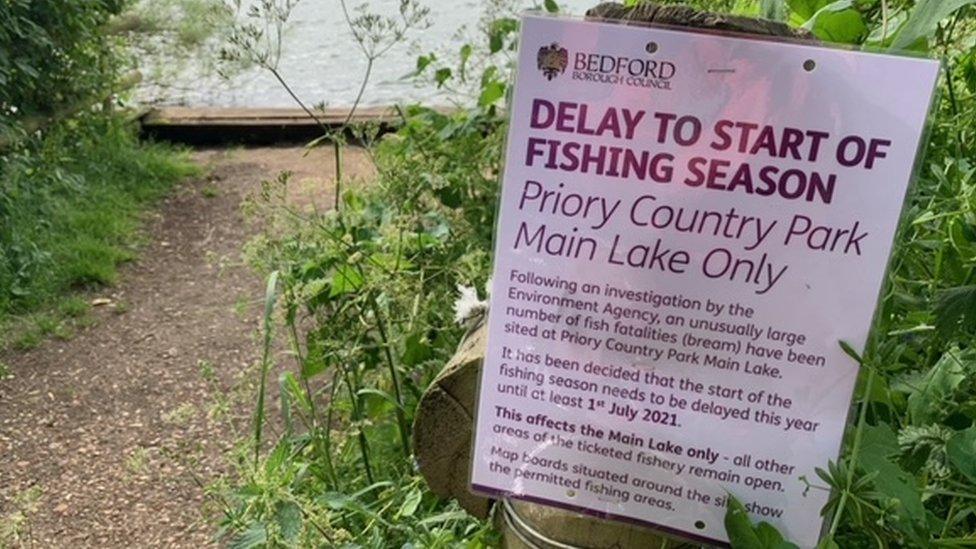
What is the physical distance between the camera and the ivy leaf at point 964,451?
3.49ft

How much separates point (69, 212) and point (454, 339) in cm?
286

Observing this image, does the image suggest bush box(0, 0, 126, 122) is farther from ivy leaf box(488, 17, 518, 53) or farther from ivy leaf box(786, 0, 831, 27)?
ivy leaf box(786, 0, 831, 27)

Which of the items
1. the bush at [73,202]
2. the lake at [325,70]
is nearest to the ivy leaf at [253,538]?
the bush at [73,202]

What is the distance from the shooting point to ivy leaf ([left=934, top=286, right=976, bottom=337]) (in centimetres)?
114

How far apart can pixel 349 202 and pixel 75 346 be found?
1.53m

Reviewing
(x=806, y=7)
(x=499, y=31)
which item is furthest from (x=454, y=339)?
(x=499, y=31)

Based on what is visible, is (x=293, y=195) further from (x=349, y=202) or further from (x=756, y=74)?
(x=756, y=74)

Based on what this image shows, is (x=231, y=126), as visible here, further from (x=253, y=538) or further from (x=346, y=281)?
(x=253, y=538)

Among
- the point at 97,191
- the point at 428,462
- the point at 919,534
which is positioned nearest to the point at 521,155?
the point at 428,462

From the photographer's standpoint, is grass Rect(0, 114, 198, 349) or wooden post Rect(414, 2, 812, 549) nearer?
wooden post Rect(414, 2, 812, 549)

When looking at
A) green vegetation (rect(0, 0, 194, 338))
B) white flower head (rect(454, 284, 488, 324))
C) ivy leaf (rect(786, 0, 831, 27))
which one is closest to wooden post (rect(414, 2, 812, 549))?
white flower head (rect(454, 284, 488, 324))

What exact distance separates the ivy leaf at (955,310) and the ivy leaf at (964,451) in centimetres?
12

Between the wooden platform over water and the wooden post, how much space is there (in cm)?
430

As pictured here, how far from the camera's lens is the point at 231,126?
5.47 metres
